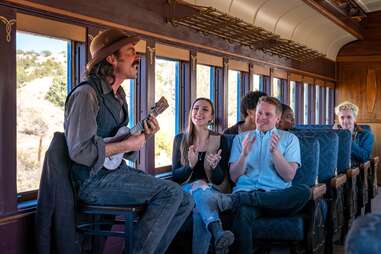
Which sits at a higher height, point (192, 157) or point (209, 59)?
point (209, 59)

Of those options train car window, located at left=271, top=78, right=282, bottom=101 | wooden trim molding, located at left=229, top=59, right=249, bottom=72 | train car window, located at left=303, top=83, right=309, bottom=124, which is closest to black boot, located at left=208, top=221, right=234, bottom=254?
wooden trim molding, located at left=229, top=59, right=249, bottom=72

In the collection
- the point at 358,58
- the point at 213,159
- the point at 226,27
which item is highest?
the point at 358,58

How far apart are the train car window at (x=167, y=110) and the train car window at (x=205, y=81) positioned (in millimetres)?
472

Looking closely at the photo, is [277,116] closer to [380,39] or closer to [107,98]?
[107,98]

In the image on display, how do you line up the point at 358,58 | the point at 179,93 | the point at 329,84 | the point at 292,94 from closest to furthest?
the point at 179,93, the point at 292,94, the point at 329,84, the point at 358,58

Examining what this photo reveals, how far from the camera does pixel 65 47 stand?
3738 mm

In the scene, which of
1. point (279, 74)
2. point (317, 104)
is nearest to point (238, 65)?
point (279, 74)

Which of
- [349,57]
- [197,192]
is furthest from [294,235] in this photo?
[349,57]

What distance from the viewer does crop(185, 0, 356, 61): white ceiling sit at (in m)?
6.68

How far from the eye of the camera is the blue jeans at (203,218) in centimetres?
357

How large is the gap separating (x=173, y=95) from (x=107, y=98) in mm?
2618

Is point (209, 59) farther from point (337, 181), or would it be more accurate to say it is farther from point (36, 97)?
point (36, 97)

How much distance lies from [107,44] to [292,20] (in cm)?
643

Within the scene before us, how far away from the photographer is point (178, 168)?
13.9ft
